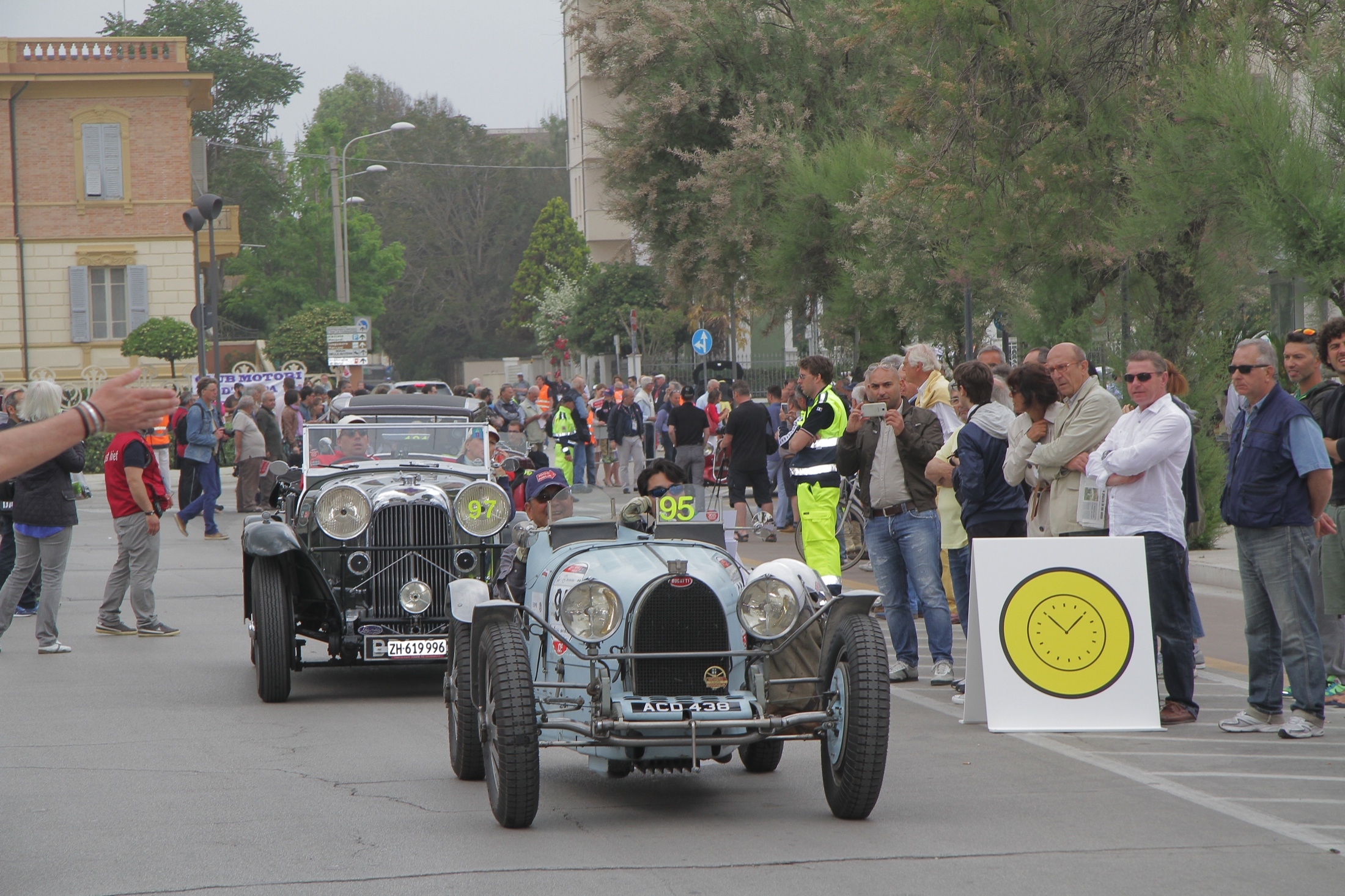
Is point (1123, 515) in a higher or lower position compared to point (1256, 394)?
lower

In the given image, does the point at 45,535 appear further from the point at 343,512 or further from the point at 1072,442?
the point at 1072,442

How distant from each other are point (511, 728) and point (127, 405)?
1.94 m

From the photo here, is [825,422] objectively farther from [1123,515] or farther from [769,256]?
[769,256]

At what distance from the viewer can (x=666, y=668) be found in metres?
5.95

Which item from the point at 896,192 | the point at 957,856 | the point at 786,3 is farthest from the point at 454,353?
the point at 957,856

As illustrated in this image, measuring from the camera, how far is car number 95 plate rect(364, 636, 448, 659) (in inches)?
358

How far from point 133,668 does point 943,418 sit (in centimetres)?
610

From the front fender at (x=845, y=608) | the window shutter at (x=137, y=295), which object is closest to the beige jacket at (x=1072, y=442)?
the front fender at (x=845, y=608)

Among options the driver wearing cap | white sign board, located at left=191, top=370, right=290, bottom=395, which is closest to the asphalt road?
the driver wearing cap

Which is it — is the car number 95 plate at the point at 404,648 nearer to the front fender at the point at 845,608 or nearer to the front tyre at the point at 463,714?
the front tyre at the point at 463,714

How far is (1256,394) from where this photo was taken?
295 inches

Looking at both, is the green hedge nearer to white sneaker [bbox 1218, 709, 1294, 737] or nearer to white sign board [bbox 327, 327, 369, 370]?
white sign board [bbox 327, 327, 369, 370]

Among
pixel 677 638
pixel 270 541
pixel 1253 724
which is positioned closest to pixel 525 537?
pixel 677 638

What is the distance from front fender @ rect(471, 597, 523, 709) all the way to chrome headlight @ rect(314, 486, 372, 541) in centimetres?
304
